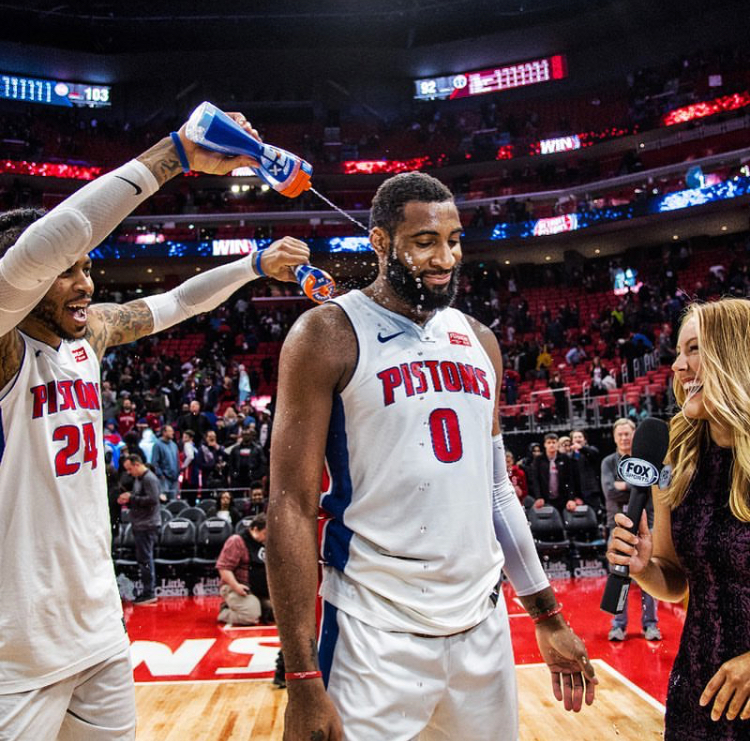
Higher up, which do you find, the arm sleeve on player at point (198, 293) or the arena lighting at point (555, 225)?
the arena lighting at point (555, 225)

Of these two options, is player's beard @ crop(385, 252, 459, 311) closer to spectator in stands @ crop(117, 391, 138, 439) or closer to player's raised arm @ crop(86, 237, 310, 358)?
player's raised arm @ crop(86, 237, 310, 358)

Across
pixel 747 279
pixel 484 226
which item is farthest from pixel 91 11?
pixel 747 279

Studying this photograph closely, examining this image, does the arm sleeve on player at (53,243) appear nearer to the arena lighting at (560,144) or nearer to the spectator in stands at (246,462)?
the spectator in stands at (246,462)

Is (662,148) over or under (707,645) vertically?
over

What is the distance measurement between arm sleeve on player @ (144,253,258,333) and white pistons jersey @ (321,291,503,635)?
1.06 meters

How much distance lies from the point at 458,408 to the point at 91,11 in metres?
30.7

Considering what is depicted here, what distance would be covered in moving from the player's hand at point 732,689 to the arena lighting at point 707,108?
26.0 metres

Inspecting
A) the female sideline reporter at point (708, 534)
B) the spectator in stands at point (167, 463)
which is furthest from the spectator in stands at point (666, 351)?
the female sideline reporter at point (708, 534)

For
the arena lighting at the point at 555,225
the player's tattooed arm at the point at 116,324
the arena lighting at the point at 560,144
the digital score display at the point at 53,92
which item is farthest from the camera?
the digital score display at the point at 53,92

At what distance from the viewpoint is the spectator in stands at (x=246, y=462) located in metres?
11.2

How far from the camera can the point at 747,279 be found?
18578 millimetres

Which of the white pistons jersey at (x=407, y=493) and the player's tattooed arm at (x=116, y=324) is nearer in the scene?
the white pistons jersey at (x=407, y=493)

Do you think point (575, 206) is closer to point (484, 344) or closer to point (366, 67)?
point (366, 67)

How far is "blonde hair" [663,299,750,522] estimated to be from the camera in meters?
2.03
